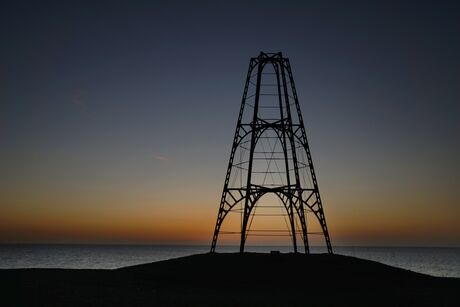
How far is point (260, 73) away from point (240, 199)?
9669 mm

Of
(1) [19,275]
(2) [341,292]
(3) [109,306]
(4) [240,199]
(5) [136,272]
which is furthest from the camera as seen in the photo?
(4) [240,199]

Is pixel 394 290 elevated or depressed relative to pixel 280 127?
depressed

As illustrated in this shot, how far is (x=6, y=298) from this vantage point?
26.1 m

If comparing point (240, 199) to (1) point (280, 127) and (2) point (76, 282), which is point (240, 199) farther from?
(2) point (76, 282)

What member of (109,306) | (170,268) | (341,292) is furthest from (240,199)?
(109,306)

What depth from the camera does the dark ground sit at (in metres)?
27.4

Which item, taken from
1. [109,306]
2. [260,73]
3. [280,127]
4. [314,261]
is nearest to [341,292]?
[314,261]

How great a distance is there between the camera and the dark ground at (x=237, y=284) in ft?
89.8

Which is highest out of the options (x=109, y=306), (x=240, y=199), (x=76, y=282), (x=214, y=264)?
(x=240, y=199)

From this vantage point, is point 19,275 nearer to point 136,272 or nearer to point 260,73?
point 136,272

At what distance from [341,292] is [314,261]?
253 inches

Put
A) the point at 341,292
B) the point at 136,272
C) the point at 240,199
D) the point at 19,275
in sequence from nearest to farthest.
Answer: the point at 341,292, the point at 19,275, the point at 136,272, the point at 240,199

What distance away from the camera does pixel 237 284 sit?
111 ft

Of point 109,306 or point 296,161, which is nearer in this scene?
point 109,306
